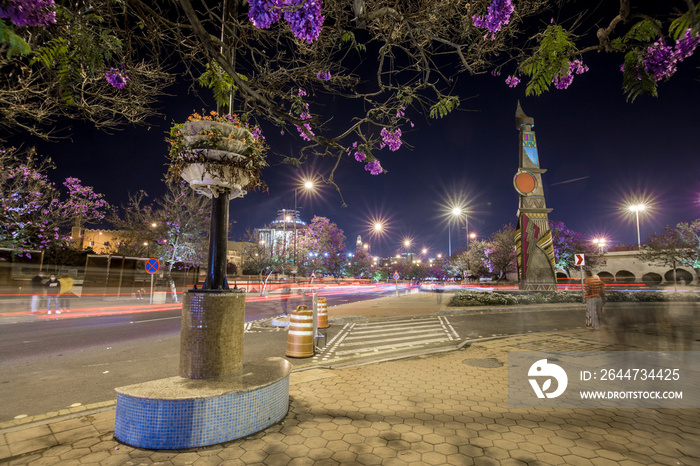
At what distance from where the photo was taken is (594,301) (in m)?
11.0

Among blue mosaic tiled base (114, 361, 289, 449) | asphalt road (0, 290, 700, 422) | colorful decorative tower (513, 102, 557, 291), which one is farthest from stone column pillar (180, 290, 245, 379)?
colorful decorative tower (513, 102, 557, 291)

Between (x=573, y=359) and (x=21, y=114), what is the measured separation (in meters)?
10.8

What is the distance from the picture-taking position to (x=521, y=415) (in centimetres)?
412

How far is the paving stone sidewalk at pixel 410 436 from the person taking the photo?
10.1 ft

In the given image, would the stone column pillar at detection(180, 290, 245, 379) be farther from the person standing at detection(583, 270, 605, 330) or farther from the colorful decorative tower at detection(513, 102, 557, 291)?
the colorful decorative tower at detection(513, 102, 557, 291)

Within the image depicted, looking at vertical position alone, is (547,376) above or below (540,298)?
below

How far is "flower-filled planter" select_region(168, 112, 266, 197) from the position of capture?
395 centimetres

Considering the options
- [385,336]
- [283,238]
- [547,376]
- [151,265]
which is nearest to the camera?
[547,376]

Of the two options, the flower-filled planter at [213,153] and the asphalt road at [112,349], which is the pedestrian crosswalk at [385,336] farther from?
the flower-filled planter at [213,153]

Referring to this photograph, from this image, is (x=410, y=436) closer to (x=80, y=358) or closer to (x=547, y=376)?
(x=547, y=376)

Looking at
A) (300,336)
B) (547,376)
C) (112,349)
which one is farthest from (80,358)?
(547,376)

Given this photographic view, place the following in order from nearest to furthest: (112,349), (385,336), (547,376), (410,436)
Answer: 1. (410,436)
2. (547,376)
3. (112,349)
4. (385,336)

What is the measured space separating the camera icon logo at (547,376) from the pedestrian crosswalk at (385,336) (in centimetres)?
302

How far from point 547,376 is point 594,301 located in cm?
725
